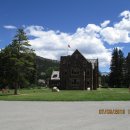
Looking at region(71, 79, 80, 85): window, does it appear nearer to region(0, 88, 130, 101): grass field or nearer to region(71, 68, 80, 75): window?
region(71, 68, 80, 75): window

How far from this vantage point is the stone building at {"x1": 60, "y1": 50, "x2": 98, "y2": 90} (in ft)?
331

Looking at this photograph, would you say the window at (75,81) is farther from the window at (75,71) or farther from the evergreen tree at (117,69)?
the evergreen tree at (117,69)

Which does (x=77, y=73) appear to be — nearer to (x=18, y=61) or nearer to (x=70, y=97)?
(x=18, y=61)

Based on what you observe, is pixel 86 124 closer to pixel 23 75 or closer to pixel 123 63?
pixel 23 75

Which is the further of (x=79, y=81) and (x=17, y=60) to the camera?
(x=79, y=81)

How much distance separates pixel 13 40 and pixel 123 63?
265 feet

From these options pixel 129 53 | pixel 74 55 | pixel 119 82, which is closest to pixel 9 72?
pixel 74 55

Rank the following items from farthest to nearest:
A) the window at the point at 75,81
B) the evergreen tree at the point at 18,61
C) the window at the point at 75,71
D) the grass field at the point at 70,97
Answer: the window at the point at 75,71
the window at the point at 75,81
the evergreen tree at the point at 18,61
the grass field at the point at 70,97

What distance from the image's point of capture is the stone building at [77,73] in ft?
331

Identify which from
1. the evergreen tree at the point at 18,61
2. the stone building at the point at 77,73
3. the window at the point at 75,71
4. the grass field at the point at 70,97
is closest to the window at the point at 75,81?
the stone building at the point at 77,73

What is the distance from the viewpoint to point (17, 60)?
61.5 m

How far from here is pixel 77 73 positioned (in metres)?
102

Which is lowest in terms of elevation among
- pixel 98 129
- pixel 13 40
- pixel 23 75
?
pixel 98 129

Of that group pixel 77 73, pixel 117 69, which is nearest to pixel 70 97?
pixel 77 73
